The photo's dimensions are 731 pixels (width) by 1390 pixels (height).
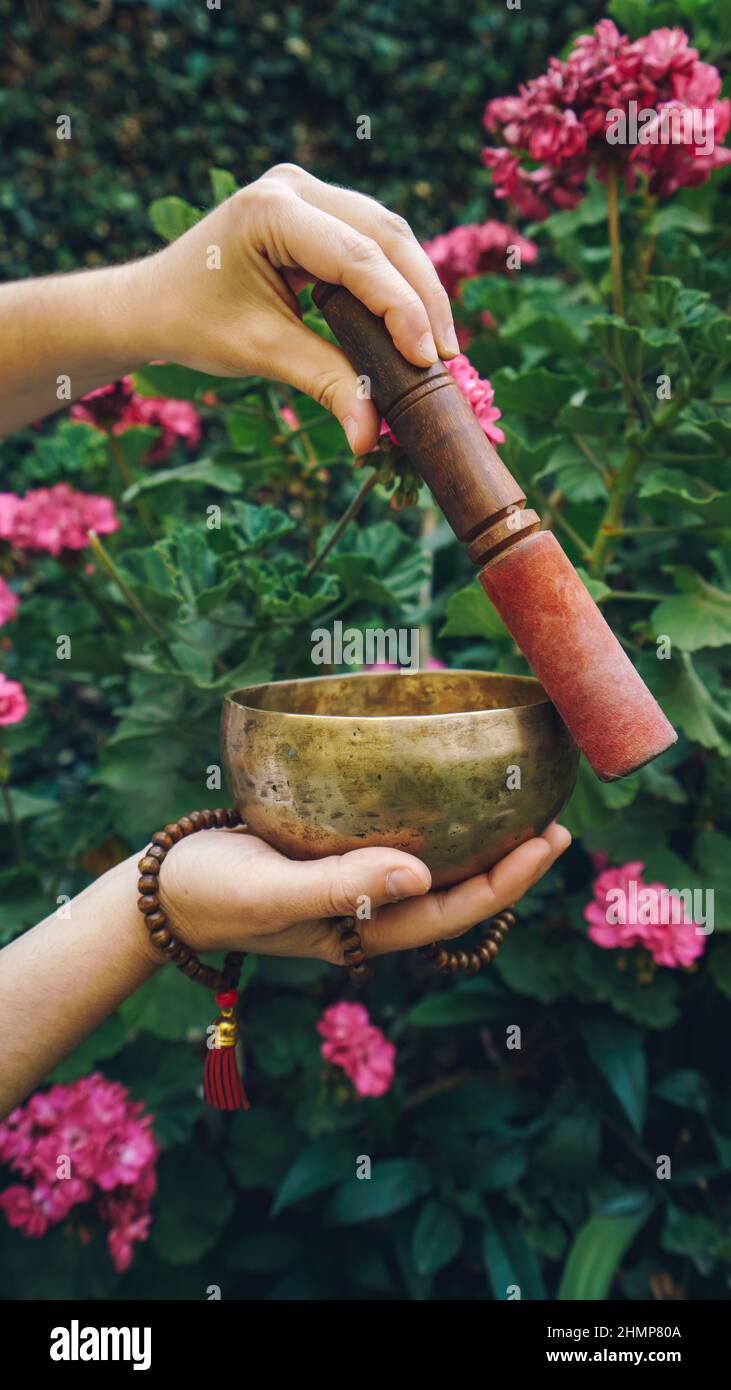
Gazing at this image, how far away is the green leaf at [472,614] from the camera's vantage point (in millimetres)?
1356

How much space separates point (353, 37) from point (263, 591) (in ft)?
9.69

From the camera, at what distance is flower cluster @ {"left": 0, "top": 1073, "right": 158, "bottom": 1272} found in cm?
153

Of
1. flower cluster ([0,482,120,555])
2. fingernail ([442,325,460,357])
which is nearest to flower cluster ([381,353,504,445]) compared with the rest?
fingernail ([442,325,460,357])

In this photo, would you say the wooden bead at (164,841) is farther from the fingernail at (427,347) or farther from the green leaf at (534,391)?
the green leaf at (534,391)

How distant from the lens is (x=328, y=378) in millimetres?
1025

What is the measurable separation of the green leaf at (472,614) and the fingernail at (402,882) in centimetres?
52

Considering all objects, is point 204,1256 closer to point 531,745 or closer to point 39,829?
point 39,829

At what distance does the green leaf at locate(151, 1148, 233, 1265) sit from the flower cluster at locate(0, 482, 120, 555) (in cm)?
117

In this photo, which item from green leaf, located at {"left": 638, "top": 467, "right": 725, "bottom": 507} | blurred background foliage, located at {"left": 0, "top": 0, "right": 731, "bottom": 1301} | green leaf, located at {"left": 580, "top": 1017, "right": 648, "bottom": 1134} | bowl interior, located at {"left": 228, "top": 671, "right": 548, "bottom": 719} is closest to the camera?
bowl interior, located at {"left": 228, "top": 671, "right": 548, "bottom": 719}

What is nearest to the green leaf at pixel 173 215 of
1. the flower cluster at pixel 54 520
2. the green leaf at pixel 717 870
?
the flower cluster at pixel 54 520

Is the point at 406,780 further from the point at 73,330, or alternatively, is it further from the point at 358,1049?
the point at 358,1049

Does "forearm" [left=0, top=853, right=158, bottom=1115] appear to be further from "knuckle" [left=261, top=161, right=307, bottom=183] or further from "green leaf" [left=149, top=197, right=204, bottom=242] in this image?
"green leaf" [left=149, top=197, right=204, bottom=242]

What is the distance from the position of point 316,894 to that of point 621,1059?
957 millimetres

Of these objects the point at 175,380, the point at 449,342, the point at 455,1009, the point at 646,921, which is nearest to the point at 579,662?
the point at 449,342
